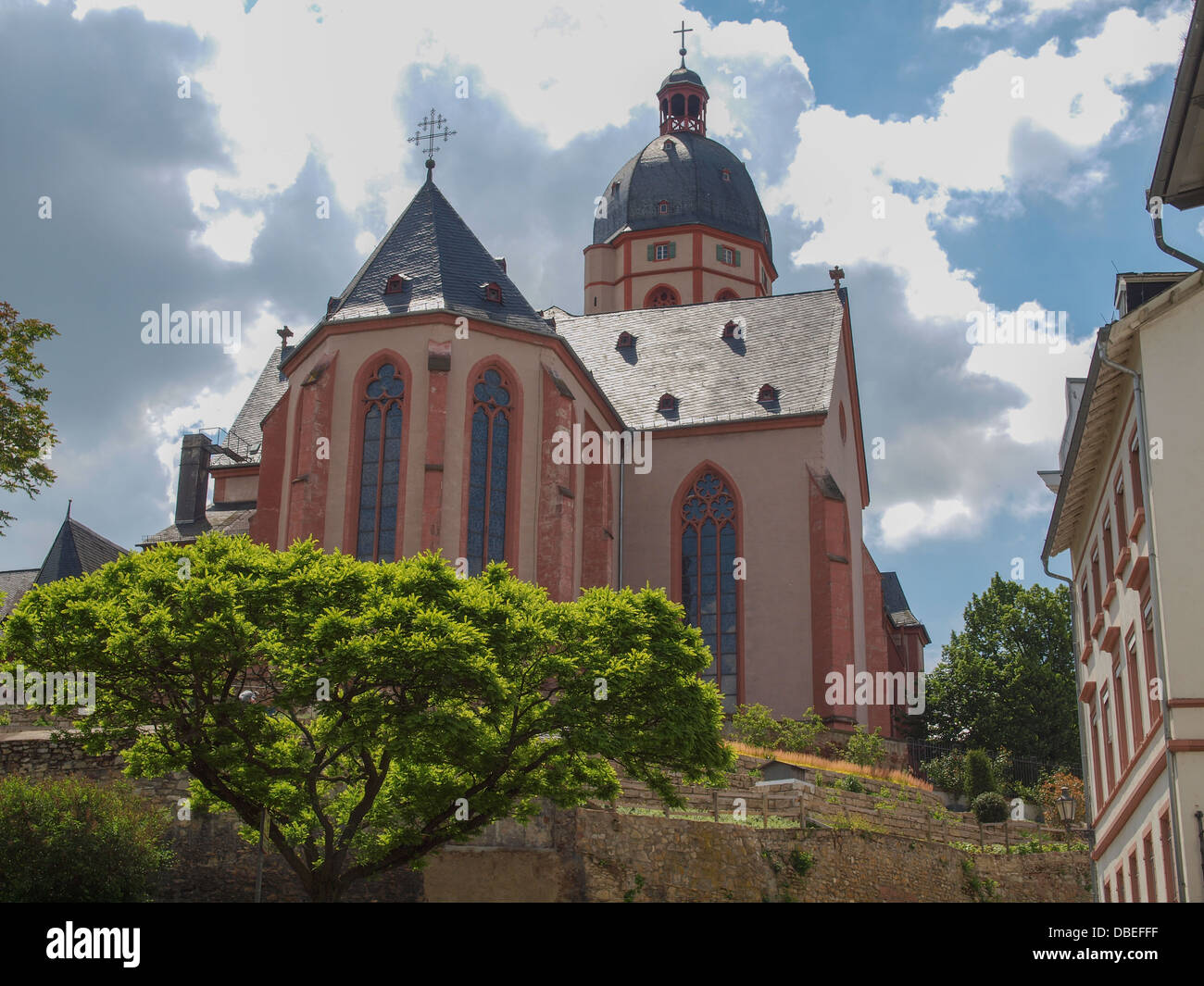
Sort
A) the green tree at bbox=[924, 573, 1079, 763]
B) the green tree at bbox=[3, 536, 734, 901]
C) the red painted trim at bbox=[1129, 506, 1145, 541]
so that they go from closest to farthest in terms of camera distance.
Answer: the red painted trim at bbox=[1129, 506, 1145, 541] < the green tree at bbox=[3, 536, 734, 901] < the green tree at bbox=[924, 573, 1079, 763]

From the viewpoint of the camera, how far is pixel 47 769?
1118 inches

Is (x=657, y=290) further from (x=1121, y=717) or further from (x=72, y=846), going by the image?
(x=72, y=846)

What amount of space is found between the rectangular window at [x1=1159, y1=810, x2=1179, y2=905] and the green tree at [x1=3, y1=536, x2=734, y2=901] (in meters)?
7.49

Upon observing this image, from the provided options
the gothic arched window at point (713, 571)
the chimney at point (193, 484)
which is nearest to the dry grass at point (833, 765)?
the gothic arched window at point (713, 571)

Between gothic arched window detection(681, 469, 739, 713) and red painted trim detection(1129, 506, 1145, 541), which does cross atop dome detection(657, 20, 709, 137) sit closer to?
gothic arched window detection(681, 469, 739, 713)

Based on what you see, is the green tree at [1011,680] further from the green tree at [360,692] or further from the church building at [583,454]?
the green tree at [360,692]

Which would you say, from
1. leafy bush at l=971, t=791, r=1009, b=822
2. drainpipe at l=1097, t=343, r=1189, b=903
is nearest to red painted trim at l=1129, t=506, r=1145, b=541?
drainpipe at l=1097, t=343, r=1189, b=903

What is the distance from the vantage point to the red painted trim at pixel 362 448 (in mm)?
39906

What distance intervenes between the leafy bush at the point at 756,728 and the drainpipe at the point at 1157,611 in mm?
20495

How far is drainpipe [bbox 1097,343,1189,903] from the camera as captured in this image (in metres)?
19.0

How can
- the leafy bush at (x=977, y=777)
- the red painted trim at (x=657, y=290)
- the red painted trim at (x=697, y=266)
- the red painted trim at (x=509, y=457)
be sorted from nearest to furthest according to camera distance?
the red painted trim at (x=509, y=457) < the leafy bush at (x=977, y=777) < the red painted trim at (x=697, y=266) < the red painted trim at (x=657, y=290)

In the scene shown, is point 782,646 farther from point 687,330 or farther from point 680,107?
point 680,107
